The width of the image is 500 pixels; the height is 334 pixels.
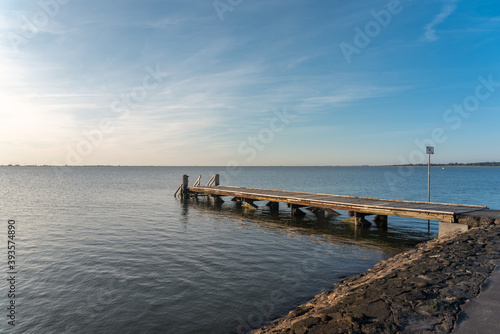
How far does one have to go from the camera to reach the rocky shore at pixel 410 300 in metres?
5.12

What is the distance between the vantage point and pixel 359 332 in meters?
4.93

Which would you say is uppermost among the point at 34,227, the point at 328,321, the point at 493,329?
the point at 493,329

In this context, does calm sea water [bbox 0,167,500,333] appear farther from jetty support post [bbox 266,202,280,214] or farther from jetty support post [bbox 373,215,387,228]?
jetty support post [bbox 266,202,280,214]

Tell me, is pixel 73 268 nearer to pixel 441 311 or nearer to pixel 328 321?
pixel 328 321

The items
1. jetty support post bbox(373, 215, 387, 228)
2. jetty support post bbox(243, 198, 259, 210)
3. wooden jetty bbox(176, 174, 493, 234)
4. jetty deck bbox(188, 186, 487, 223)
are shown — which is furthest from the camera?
jetty support post bbox(243, 198, 259, 210)

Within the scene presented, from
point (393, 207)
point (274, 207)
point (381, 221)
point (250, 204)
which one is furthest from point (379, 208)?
point (250, 204)

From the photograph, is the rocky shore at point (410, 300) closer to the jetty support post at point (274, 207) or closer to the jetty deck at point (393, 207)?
the jetty deck at point (393, 207)

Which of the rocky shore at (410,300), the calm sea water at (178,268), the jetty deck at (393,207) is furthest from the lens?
the jetty deck at (393,207)

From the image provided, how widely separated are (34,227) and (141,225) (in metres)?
6.96

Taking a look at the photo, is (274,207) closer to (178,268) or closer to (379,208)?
(379,208)

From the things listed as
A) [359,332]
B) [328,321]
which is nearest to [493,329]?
[359,332]

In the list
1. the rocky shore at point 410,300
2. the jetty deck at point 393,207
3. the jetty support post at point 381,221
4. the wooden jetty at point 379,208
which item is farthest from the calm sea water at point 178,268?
the rocky shore at point 410,300

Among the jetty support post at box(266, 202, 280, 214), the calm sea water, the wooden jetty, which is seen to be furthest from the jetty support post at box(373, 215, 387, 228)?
the jetty support post at box(266, 202, 280, 214)

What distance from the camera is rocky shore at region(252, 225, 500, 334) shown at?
5.12 m
